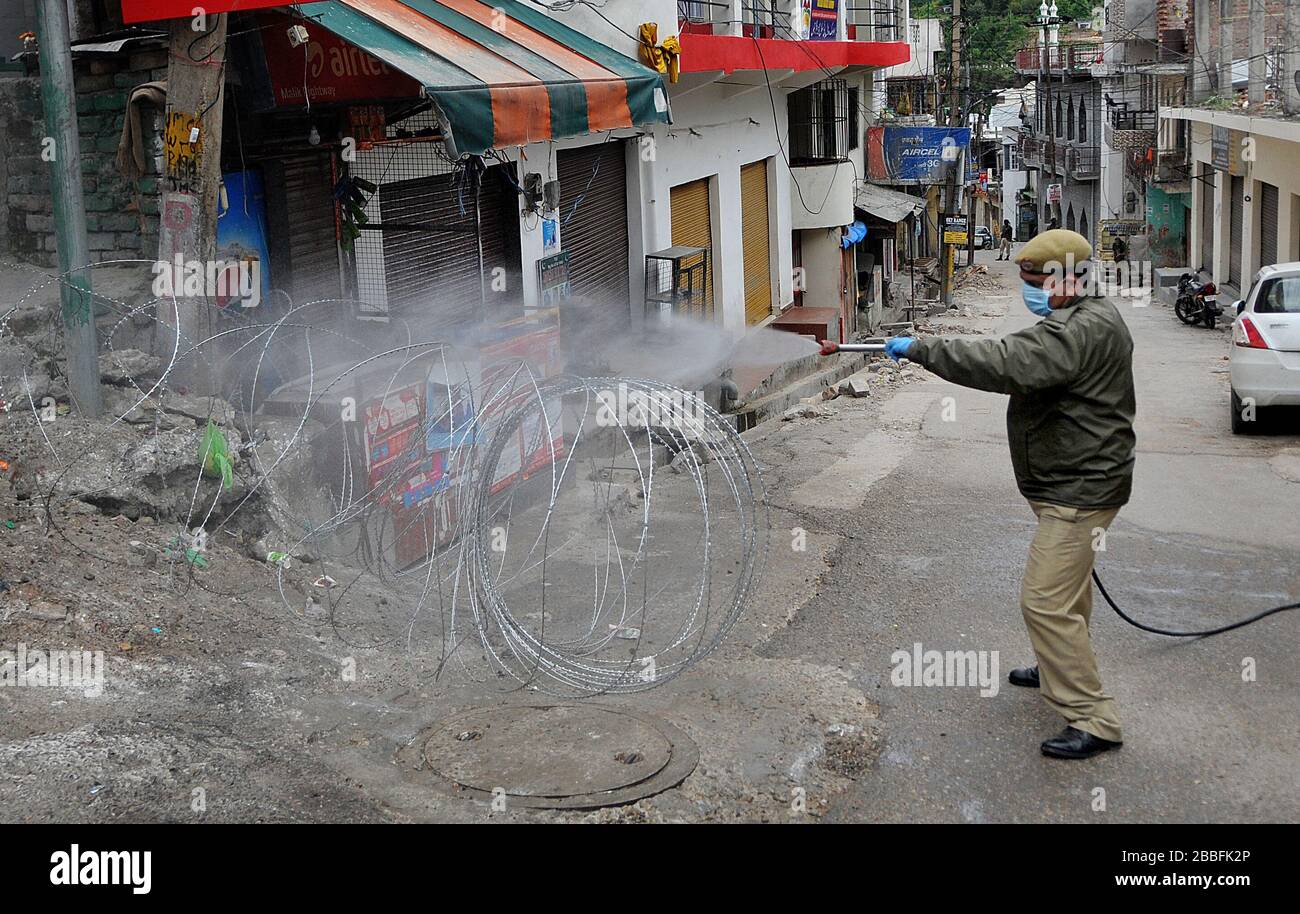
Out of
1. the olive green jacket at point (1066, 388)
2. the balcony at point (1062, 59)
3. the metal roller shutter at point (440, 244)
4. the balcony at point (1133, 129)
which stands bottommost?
the olive green jacket at point (1066, 388)

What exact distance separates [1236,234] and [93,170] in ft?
89.6

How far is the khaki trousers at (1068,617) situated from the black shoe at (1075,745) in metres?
0.02

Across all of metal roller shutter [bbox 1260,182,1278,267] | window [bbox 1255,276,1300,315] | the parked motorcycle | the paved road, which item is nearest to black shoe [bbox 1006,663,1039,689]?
the paved road

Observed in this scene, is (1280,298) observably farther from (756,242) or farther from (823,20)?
(823,20)

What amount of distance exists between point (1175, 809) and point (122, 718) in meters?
4.01

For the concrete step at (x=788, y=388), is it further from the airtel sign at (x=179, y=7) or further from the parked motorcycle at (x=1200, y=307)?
the parked motorcycle at (x=1200, y=307)

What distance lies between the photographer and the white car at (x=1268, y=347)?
1213 centimetres

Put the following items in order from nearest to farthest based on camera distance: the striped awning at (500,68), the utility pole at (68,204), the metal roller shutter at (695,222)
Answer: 1. the utility pole at (68,204)
2. the striped awning at (500,68)
3. the metal roller shutter at (695,222)

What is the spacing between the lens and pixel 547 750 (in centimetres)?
542

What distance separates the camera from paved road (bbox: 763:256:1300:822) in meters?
5.12

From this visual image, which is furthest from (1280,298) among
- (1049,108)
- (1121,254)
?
(1049,108)

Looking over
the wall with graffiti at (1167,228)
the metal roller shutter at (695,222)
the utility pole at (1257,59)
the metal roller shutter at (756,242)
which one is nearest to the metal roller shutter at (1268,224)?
the utility pole at (1257,59)

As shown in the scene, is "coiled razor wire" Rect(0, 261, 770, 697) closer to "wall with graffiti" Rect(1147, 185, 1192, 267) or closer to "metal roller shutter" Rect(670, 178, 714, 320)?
"metal roller shutter" Rect(670, 178, 714, 320)

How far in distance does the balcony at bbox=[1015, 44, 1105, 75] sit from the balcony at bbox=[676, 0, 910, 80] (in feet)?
98.3
